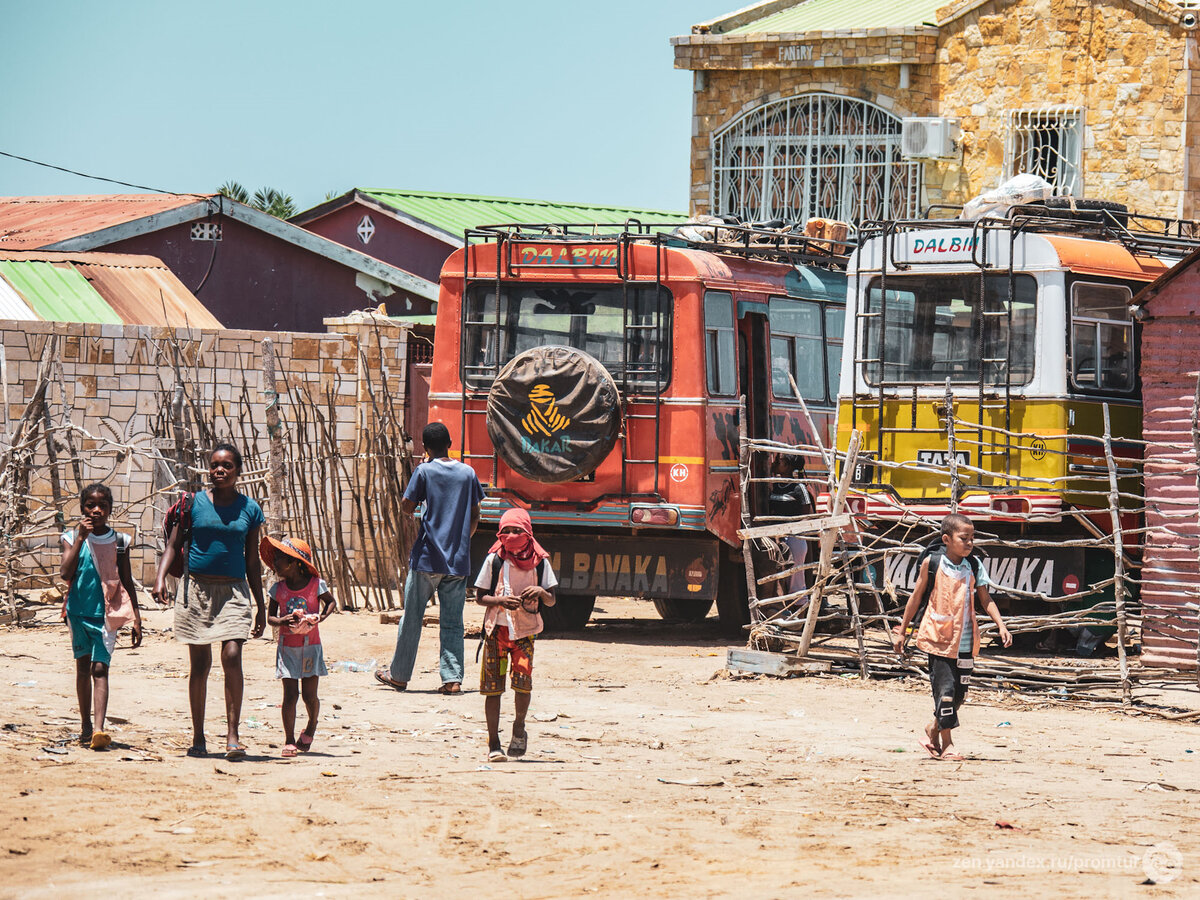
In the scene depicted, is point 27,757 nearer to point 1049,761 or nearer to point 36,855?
point 36,855

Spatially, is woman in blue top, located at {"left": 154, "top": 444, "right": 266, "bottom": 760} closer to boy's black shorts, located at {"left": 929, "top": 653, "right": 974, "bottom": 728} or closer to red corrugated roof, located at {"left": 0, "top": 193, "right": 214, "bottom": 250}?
boy's black shorts, located at {"left": 929, "top": 653, "right": 974, "bottom": 728}

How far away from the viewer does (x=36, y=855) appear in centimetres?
629

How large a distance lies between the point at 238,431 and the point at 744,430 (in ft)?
17.2

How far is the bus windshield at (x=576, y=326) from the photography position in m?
13.3

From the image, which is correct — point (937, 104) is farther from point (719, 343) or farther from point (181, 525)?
point (181, 525)

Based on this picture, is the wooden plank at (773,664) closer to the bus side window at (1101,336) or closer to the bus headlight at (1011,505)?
the bus headlight at (1011,505)

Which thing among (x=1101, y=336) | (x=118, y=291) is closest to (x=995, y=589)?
(x=1101, y=336)

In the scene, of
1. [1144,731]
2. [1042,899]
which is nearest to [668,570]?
[1144,731]

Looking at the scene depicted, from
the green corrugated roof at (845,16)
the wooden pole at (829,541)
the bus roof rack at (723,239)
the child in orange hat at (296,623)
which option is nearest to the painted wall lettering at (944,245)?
the bus roof rack at (723,239)

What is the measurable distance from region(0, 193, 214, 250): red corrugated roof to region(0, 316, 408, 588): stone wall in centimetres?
813

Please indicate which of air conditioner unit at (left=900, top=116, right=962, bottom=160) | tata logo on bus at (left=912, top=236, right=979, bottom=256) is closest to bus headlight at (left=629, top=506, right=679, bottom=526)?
tata logo on bus at (left=912, top=236, right=979, bottom=256)

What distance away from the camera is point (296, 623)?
8.67 m

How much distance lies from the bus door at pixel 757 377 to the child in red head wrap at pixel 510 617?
555 cm

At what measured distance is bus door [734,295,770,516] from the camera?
14.1 metres
